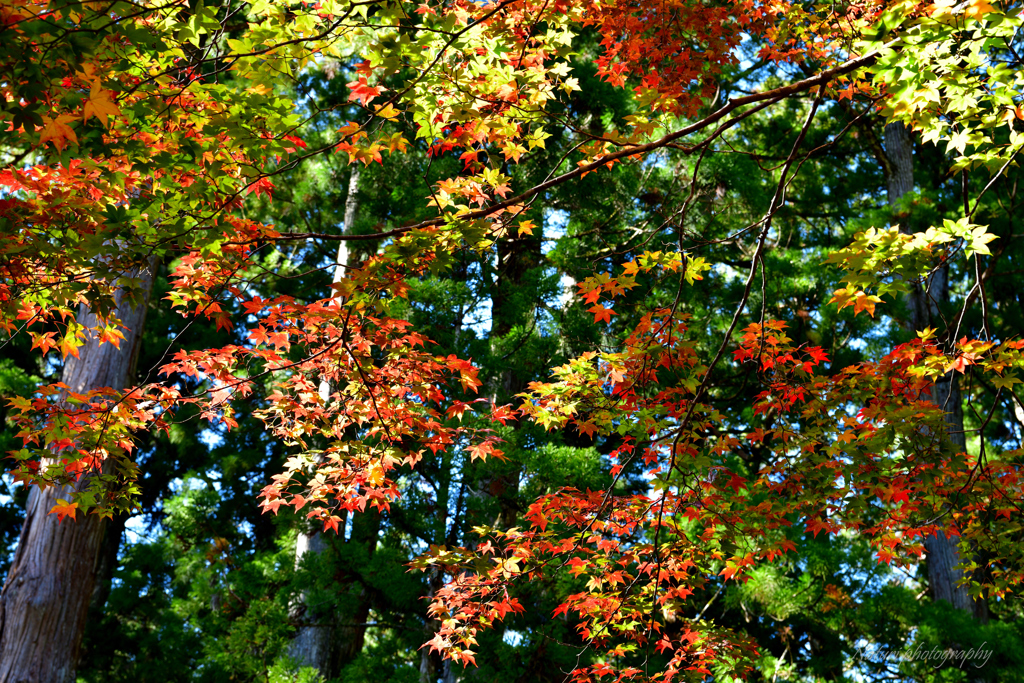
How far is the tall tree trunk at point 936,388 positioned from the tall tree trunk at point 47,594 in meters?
5.96

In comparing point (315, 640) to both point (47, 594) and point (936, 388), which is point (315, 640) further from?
point (936, 388)

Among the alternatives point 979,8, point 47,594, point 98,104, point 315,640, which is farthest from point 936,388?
point 47,594

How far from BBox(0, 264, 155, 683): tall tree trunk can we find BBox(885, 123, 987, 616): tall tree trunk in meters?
5.96

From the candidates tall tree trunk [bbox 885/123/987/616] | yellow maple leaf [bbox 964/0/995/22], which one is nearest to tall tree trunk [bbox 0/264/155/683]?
yellow maple leaf [bbox 964/0/995/22]

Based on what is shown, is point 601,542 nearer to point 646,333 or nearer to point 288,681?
point 646,333

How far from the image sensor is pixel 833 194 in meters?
8.30

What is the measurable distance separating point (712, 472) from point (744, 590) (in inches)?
111

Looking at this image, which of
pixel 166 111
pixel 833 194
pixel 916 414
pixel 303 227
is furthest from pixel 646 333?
pixel 833 194

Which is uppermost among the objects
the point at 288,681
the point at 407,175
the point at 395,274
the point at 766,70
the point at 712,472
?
the point at 766,70

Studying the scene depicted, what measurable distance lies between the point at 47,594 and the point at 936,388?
273 inches

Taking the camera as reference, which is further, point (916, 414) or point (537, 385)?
point (537, 385)

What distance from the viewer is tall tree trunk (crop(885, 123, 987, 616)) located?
19.0 ft

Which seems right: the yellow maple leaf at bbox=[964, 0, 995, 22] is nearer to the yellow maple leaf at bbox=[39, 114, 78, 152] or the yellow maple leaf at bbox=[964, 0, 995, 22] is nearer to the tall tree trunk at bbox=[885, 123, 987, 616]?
the yellow maple leaf at bbox=[39, 114, 78, 152]

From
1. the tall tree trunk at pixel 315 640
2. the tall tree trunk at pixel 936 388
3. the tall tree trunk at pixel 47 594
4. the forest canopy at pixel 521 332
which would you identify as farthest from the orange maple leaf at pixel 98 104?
the tall tree trunk at pixel 936 388
